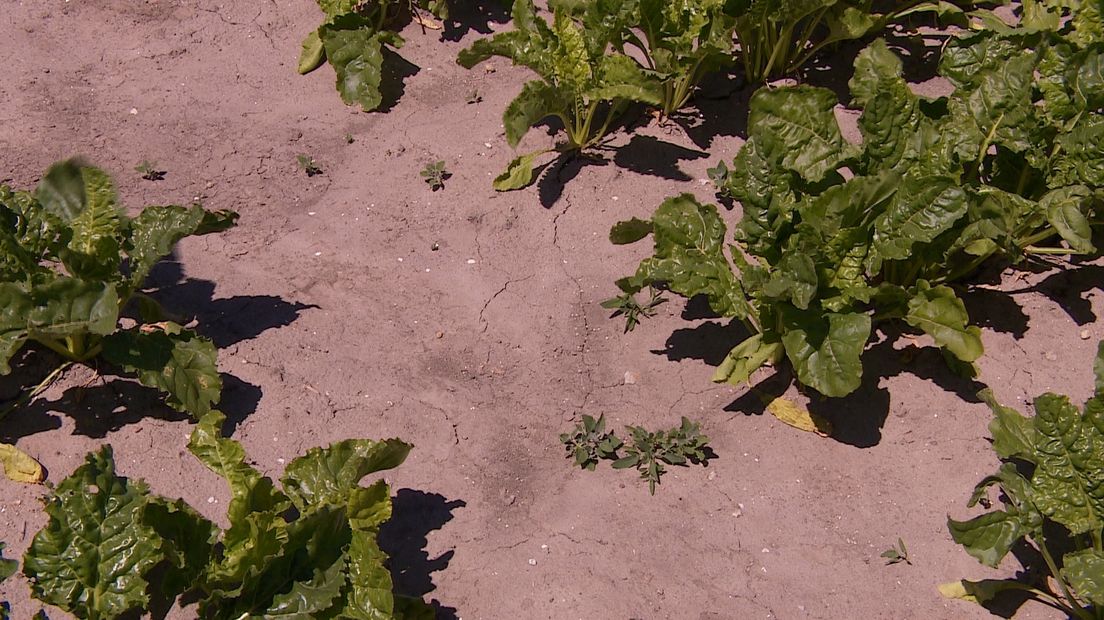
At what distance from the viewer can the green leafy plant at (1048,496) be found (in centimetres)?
353

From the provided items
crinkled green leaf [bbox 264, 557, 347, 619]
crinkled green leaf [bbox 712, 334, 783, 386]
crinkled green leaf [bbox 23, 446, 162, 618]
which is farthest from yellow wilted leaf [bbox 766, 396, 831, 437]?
crinkled green leaf [bbox 23, 446, 162, 618]

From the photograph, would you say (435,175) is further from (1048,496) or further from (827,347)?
(1048,496)

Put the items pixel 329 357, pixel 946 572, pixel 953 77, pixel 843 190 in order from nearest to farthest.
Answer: pixel 946 572 < pixel 843 190 < pixel 329 357 < pixel 953 77

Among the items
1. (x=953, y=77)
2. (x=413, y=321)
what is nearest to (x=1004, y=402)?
(x=953, y=77)

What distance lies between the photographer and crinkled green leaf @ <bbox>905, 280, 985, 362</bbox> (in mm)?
4082

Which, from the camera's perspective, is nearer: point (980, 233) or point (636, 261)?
point (980, 233)

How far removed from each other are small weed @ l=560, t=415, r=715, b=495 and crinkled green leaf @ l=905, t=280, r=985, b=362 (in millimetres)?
1008

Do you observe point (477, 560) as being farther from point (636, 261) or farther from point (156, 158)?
point (156, 158)

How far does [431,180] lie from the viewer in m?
5.36

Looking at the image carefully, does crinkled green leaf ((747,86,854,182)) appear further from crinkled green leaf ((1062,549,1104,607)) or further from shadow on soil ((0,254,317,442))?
shadow on soil ((0,254,317,442))

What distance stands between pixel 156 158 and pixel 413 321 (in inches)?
72.8

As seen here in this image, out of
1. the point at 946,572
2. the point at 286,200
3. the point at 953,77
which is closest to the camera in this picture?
the point at 946,572

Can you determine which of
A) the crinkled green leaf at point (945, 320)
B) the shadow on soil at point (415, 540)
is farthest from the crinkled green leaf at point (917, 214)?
the shadow on soil at point (415, 540)

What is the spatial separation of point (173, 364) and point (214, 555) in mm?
918
